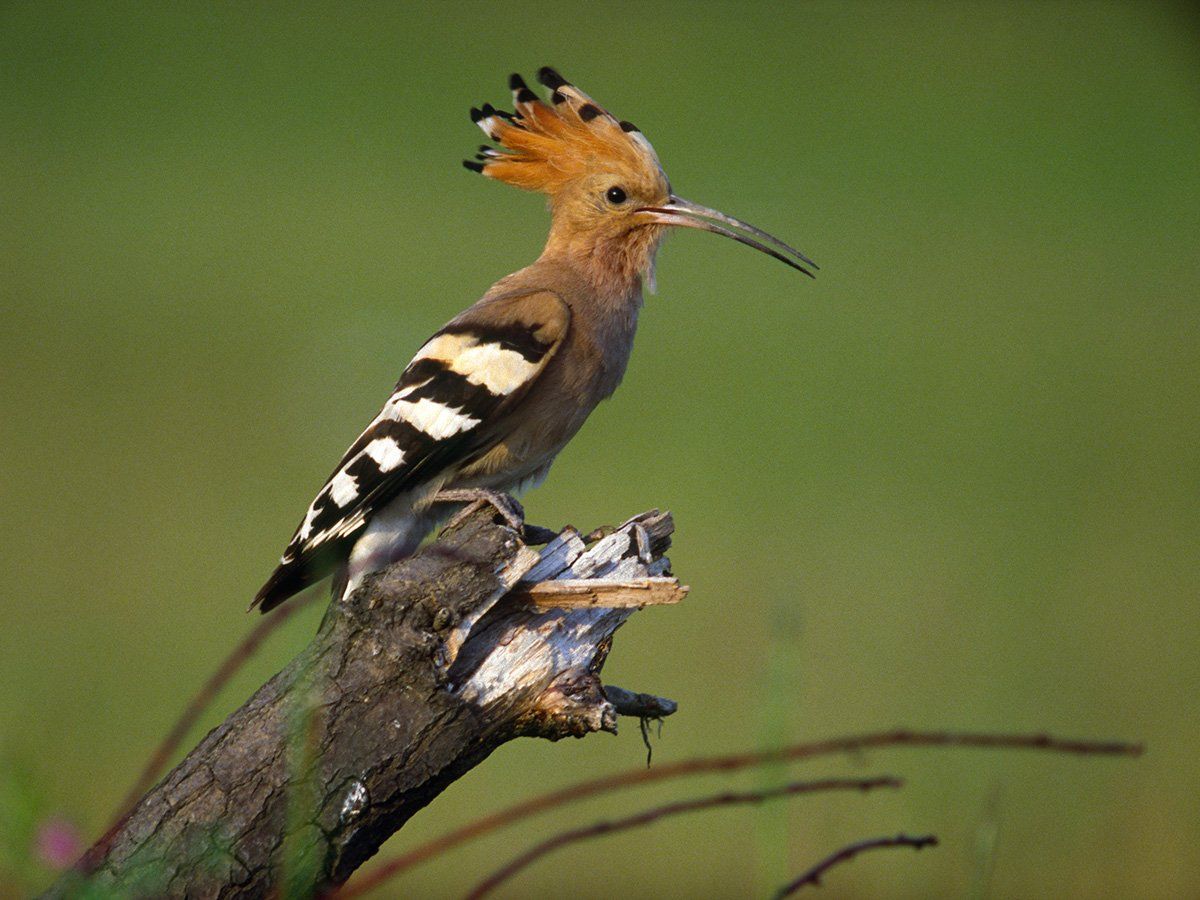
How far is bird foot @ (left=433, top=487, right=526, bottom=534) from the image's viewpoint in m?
1.71

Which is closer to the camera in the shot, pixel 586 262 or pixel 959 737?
pixel 959 737

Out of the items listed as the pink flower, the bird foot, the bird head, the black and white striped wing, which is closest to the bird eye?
the bird head

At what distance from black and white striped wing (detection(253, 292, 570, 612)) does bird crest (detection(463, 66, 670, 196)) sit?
0.33m

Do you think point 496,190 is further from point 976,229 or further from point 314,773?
point 314,773

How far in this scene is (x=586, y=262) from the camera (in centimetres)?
222

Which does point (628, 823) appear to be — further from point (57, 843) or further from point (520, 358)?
point (520, 358)

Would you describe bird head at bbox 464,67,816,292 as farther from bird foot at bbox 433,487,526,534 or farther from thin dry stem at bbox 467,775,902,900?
thin dry stem at bbox 467,775,902,900

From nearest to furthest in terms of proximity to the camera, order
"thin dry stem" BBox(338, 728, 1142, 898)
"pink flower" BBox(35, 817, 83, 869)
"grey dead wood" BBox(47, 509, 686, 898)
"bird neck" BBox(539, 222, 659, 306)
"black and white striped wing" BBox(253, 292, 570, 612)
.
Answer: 1. "thin dry stem" BBox(338, 728, 1142, 898)
2. "pink flower" BBox(35, 817, 83, 869)
3. "grey dead wood" BBox(47, 509, 686, 898)
4. "black and white striped wing" BBox(253, 292, 570, 612)
5. "bird neck" BBox(539, 222, 659, 306)

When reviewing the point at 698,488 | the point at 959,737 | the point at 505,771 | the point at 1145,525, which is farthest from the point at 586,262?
the point at 1145,525

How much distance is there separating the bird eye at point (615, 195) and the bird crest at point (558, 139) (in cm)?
3

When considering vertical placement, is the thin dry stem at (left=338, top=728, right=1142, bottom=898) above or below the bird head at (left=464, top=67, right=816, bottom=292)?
below

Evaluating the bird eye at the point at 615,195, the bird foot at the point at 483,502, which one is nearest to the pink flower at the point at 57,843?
the bird foot at the point at 483,502

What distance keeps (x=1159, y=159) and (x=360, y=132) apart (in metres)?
6.09

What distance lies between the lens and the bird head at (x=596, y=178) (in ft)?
7.36
